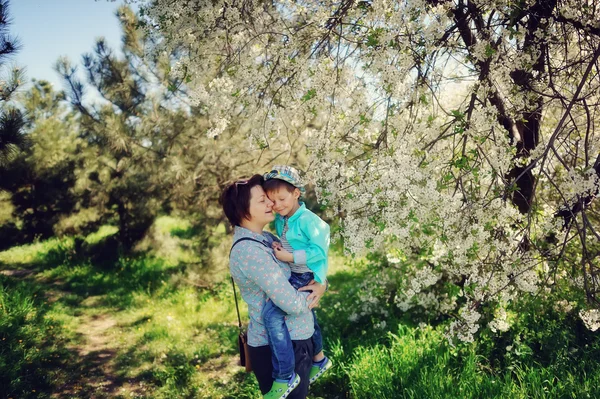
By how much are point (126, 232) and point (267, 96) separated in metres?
5.00

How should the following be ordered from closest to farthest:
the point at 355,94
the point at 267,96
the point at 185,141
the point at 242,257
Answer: the point at 242,257 < the point at 355,94 < the point at 267,96 < the point at 185,141

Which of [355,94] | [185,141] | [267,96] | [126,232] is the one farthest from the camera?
[126,232]

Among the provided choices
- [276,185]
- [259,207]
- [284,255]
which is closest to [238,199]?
[259,207]

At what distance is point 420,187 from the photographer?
287 centimetres

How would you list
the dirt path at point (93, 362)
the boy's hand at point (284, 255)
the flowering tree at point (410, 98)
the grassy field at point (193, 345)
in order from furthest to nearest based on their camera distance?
the dirt path at point (93, 362) → the grassy field at point (193, 345) → the flowering tree at point (410, 98) → the boy's hand at point (284, 255)

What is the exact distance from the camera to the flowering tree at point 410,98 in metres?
2.79

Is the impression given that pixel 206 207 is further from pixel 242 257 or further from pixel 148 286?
pixel 242 257

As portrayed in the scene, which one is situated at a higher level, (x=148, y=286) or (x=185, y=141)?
(x=185, y=141)

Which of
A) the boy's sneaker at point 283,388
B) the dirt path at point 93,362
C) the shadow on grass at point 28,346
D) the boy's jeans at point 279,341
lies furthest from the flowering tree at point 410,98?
the shadow on grass at point 28,346

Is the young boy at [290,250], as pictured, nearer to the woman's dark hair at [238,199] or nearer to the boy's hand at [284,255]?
the boy's hand at [284,255]

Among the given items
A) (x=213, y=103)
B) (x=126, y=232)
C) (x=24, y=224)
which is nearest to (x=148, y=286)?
(x=126, y=232)

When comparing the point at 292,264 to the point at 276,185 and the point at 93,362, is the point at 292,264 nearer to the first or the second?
the point at 276,185

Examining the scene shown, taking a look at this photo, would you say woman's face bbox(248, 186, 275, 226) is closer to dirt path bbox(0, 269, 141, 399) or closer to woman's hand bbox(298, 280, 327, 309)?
woman's hand bbox(298, 280, 327, 309)

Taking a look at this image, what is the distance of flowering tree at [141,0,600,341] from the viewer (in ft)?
9.14
